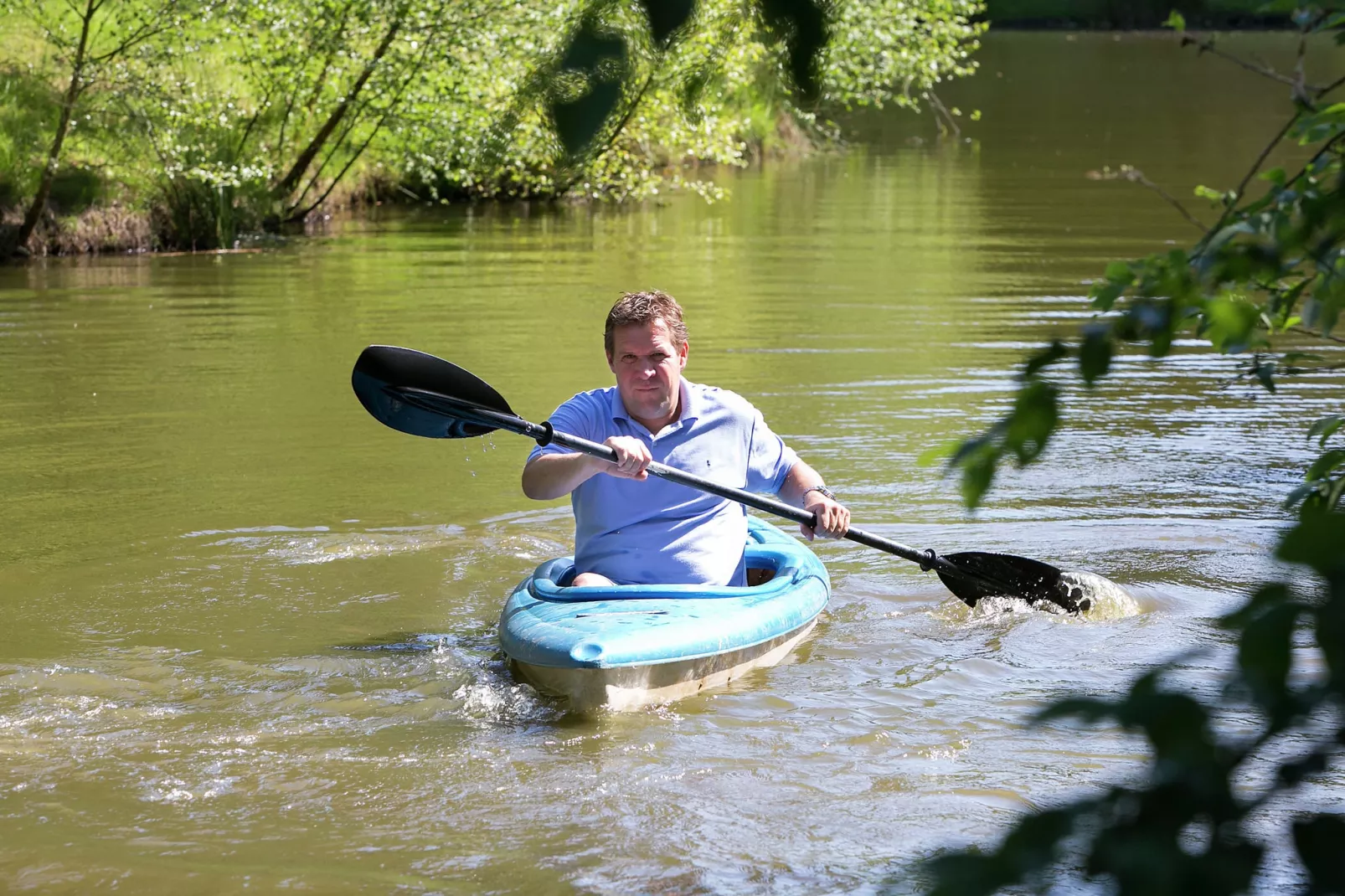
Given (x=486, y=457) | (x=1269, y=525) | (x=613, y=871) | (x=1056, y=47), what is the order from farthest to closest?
1. (x=1056, y=47)
2. (x=486, y=457)
3. (x=1269, y=525)
4. (x=613, y=871)

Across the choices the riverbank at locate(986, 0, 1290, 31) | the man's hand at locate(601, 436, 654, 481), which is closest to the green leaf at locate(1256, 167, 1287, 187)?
the riverbank at locate(986, 0, 1290, 31)

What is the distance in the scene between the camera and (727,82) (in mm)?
1346

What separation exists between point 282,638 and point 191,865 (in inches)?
66.7

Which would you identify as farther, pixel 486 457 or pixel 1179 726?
pixel 486 457

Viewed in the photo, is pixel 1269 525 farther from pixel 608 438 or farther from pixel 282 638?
pixel 282 638

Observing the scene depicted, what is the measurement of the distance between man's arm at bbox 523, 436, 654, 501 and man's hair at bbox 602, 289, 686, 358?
1.15 feet

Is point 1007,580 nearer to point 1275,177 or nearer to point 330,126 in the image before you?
point 1275,177

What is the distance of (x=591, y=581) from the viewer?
467 centimetres

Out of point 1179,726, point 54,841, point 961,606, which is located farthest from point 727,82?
point 961,606

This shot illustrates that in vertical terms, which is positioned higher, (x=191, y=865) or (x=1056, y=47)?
(x=1056, y=47)

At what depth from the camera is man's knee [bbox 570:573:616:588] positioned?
464 centimetres

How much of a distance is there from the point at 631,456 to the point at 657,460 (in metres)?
0.41

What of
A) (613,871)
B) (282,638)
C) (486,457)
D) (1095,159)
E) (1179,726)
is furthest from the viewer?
(1095,159)

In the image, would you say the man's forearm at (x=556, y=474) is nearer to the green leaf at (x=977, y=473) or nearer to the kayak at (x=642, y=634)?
the kayak at (x=642, y=634)
